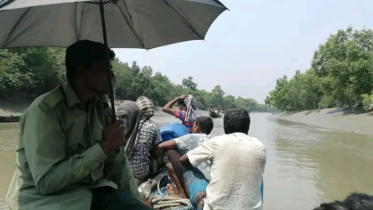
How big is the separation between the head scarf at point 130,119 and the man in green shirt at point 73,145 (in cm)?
191

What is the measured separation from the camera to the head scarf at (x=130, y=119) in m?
4.04

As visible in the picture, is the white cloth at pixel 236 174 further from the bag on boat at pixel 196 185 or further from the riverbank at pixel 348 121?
the riverbank at pixel 348 121

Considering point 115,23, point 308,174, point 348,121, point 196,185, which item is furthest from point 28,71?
point 115,23

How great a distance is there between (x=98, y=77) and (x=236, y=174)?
155 cm

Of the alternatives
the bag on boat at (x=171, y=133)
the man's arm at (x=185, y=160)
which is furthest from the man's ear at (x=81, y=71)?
the bag on boat at (x=171, y=133)

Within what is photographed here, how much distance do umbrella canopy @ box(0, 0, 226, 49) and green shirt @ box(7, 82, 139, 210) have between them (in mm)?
905

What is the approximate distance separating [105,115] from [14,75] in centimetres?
3453

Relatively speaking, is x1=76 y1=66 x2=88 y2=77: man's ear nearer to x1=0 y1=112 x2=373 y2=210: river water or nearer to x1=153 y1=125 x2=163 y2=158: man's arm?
x1=153 y1=125 x2=163 y2=158: man's arm

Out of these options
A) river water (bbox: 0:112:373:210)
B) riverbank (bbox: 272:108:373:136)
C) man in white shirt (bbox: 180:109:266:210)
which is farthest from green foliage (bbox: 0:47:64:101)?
man in white shirt (bbox: 180:109:266:210)

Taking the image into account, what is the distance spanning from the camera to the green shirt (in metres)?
1.70

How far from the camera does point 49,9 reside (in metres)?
2.79

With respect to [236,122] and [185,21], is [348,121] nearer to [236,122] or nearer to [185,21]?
[236,122]

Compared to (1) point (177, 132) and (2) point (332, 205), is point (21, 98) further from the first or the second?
(2) point (332, 205)

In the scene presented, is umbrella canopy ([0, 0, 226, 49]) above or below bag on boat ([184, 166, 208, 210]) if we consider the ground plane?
above
